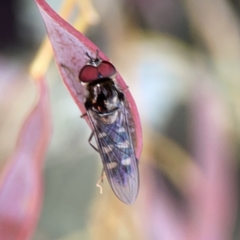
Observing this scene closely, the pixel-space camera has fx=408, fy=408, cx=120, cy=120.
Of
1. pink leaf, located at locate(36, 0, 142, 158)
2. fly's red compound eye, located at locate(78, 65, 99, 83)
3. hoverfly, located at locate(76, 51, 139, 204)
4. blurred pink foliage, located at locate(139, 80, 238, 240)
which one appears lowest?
blurred pink foliage, located at locate(139, 80, 238, 240)

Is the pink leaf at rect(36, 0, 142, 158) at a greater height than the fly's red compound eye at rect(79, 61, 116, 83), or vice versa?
the pink leaf at rect(36, 0, 142, 158)

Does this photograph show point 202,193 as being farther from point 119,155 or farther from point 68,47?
point 68,47

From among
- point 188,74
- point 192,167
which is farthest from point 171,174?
point 188,74

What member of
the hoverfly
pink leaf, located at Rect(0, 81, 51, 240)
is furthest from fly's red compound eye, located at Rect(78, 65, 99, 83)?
pink leaf, located at Rect(0, 81, 51, 240)

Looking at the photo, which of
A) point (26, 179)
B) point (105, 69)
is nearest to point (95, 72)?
point (105, 69)

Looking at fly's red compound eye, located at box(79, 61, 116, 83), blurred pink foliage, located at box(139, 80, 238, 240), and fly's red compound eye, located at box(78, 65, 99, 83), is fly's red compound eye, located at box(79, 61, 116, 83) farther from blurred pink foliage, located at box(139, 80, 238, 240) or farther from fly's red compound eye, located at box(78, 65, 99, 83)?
blurred pink foliage, located at box(139, 80, 238, 240)

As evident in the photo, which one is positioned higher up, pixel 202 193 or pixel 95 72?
pixel 95 72

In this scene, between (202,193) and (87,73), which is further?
(202,193)
